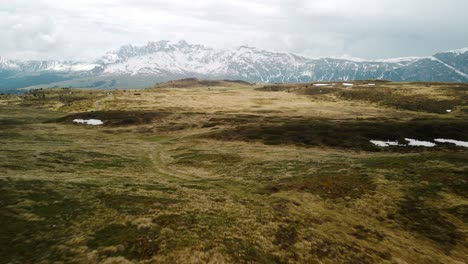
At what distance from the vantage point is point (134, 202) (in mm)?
37188

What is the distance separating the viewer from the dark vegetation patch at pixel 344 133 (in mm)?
93938

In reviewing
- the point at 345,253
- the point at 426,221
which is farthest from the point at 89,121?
the point at 345,253

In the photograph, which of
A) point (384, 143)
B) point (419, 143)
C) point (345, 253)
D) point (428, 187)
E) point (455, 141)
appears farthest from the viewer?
point (455, 141)

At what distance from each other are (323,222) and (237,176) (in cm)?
2231

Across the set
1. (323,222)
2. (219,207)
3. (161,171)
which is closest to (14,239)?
(219,207)

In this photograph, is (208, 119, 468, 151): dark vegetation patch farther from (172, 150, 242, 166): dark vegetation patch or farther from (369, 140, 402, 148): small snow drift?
(172, 150, 242, 166): dark vegetation patch

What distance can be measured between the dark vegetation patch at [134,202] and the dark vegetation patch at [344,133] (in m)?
57.5

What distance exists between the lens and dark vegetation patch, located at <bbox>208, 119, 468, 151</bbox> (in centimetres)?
9394

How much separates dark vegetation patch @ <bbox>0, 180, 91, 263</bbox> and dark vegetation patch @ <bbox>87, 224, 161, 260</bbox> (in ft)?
8.51

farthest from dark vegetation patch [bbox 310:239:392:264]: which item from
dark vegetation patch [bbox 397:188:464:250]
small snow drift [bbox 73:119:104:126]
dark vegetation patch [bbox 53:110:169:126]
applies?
small snow drift [bbox 73:119:104:126]

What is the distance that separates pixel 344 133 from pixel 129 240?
81.7 metres

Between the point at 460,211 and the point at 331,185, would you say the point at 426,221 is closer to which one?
the point at 460,211

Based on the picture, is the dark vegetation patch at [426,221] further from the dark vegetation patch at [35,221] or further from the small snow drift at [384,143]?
the small snow drift at [384,143]

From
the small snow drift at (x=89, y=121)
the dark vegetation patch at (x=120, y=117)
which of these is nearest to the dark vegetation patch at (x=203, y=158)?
the dark vegetation patch at (x=120, y=117)
